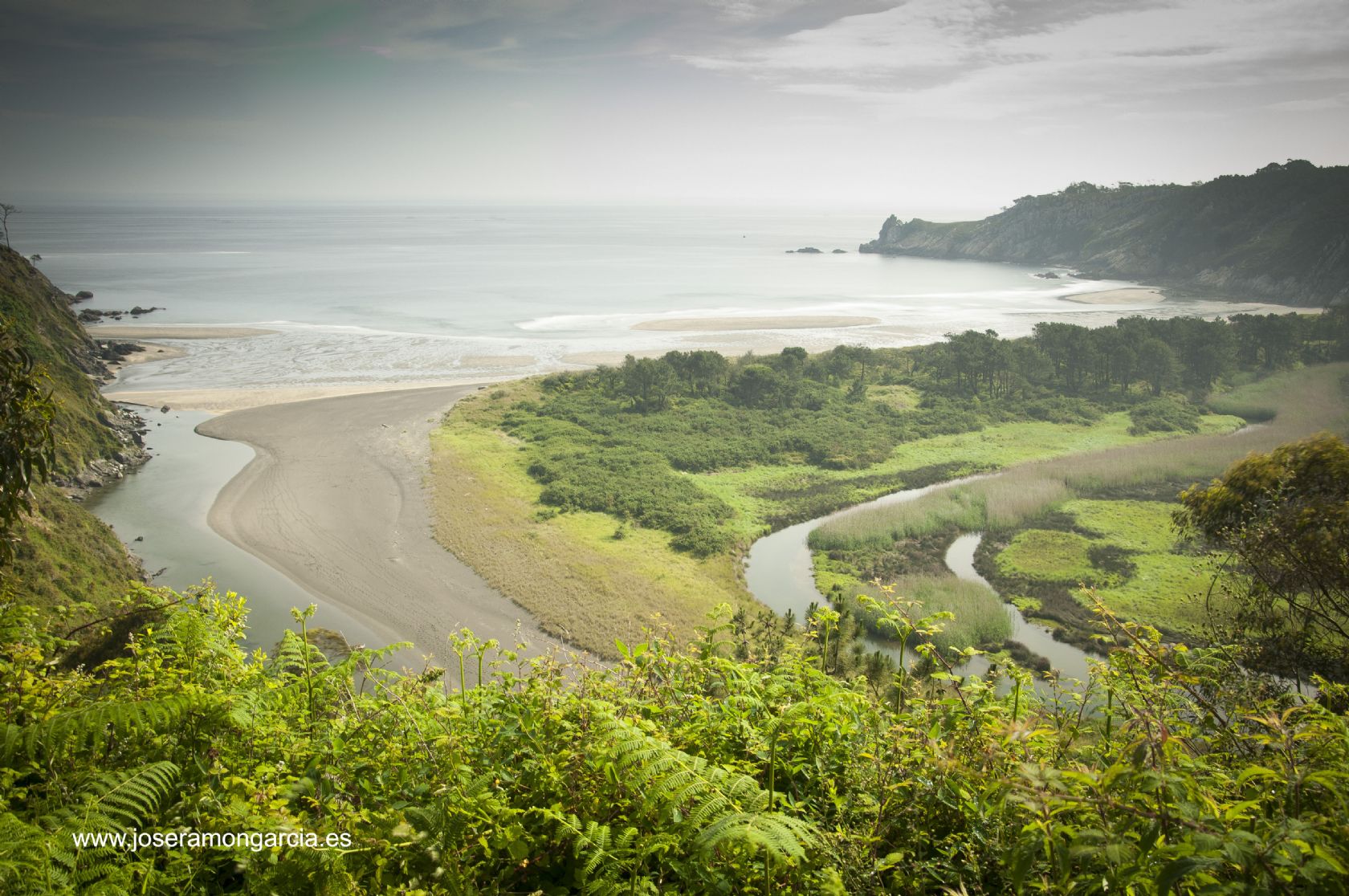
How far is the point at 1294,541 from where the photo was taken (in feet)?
37.5

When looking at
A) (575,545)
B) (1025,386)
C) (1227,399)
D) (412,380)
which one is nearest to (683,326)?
(412,380)

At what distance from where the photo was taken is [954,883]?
2.94 meters

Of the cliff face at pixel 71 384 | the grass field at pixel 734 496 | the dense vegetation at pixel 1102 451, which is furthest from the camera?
the cliff face at pixel 71 384

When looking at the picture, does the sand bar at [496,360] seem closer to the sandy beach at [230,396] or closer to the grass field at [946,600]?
the sandy beach at [230,396]

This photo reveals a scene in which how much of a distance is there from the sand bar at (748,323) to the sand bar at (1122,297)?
34202 millimetres

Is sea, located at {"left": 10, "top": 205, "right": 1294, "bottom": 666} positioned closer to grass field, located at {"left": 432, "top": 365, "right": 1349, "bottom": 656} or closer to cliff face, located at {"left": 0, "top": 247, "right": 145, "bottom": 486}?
cliff face, located at {"left": 0, "top": 247, "right": 145, "bottom": 486}

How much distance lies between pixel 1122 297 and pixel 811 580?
89.9 metres

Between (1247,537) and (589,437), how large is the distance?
2970 centimetres

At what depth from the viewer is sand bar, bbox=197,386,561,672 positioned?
67.3 ft

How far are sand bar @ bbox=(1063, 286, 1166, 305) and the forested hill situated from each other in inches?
246

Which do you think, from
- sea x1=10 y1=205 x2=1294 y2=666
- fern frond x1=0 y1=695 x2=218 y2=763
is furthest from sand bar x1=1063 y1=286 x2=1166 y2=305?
fern frond x1=0 y1=695 x2=218 y2=763

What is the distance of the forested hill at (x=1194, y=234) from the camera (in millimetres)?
76000

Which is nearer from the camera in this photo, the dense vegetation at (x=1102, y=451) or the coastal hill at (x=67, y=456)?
the coastal hill at (x=67, y=456)

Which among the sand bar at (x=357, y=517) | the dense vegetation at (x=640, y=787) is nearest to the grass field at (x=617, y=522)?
the sand bar at (x=357, y=517)
